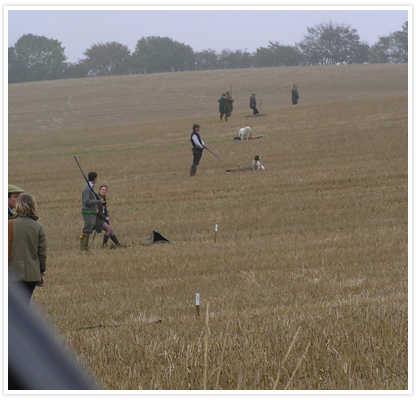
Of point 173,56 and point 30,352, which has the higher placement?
point 173,56

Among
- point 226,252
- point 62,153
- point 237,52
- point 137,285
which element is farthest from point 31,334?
point 237,52

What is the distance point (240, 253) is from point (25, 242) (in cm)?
649

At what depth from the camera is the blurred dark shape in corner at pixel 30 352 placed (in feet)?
3.44

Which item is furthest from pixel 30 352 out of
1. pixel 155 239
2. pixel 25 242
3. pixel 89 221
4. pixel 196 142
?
pixel 196 142

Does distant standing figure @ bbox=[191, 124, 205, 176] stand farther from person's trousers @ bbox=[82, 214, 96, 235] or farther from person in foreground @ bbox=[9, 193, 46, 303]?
person in foreground @ bbox=[9, 193, 46, 303]

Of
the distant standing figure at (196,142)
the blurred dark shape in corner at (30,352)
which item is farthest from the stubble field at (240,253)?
the blurred dark shape in corner at (30,352)

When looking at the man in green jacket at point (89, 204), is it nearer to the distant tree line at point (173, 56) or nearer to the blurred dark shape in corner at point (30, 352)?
the blurred dark shape in corner at point (30, 352)

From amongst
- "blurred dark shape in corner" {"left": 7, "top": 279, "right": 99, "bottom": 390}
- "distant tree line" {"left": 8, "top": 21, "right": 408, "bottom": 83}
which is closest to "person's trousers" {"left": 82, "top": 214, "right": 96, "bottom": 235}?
"blurred dark shape in corner" {"left": 7, "top": 279, "right": 99, "bottom": 390}

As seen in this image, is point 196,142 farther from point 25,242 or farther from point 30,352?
point 30,352

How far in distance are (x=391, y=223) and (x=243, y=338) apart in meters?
10.8

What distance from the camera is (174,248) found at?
1338cm

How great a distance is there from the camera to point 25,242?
633 centimetres

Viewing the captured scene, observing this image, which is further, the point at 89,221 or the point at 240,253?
the point at 89,221

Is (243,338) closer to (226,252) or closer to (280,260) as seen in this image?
(280,260)
